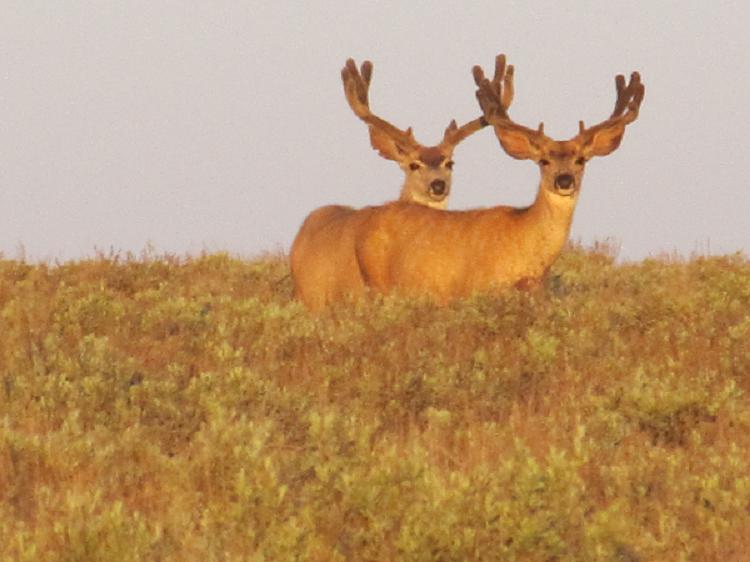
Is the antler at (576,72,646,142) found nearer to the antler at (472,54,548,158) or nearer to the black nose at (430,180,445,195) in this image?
the antler at (472,54,548,158)

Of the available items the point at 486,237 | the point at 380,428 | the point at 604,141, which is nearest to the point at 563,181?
the point at 486,237

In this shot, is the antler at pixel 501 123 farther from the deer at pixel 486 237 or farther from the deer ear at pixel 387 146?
the deer ear at pixel 387 146

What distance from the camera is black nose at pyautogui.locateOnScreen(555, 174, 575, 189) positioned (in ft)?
39.9

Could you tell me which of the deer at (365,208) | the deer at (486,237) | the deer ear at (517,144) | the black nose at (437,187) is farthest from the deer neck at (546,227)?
the black nose at (437,187)

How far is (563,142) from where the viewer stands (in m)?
12.7

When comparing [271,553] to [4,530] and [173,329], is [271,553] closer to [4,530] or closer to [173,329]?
[4,530]

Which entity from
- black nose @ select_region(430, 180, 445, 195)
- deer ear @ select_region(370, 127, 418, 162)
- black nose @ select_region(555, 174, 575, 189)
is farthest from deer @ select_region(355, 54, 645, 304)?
deer ear @ select_region(370, 127, 418, 162)

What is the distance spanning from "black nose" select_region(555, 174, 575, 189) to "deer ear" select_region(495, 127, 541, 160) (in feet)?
1.85

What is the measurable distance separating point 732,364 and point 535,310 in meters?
1.94

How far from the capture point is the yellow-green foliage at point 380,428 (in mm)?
5781

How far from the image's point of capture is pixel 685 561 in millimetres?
5863

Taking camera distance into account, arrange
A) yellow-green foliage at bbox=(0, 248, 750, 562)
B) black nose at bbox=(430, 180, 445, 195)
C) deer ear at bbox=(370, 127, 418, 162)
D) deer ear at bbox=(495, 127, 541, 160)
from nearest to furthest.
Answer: yellow-green foliage at bbox=(0, 248, 750, 562) → deer ear at bbox=(495, 127, 541, 160) → black nose at bbox=(430, 180, 445, 195) → deer ear at bbox=(370, 127, 418, 162)

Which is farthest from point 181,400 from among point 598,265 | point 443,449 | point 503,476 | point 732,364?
point 598,265

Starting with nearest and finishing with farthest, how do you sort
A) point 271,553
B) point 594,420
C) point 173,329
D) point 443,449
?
point 271,553 < point 443,449 < point 594,420 < point 173,329
